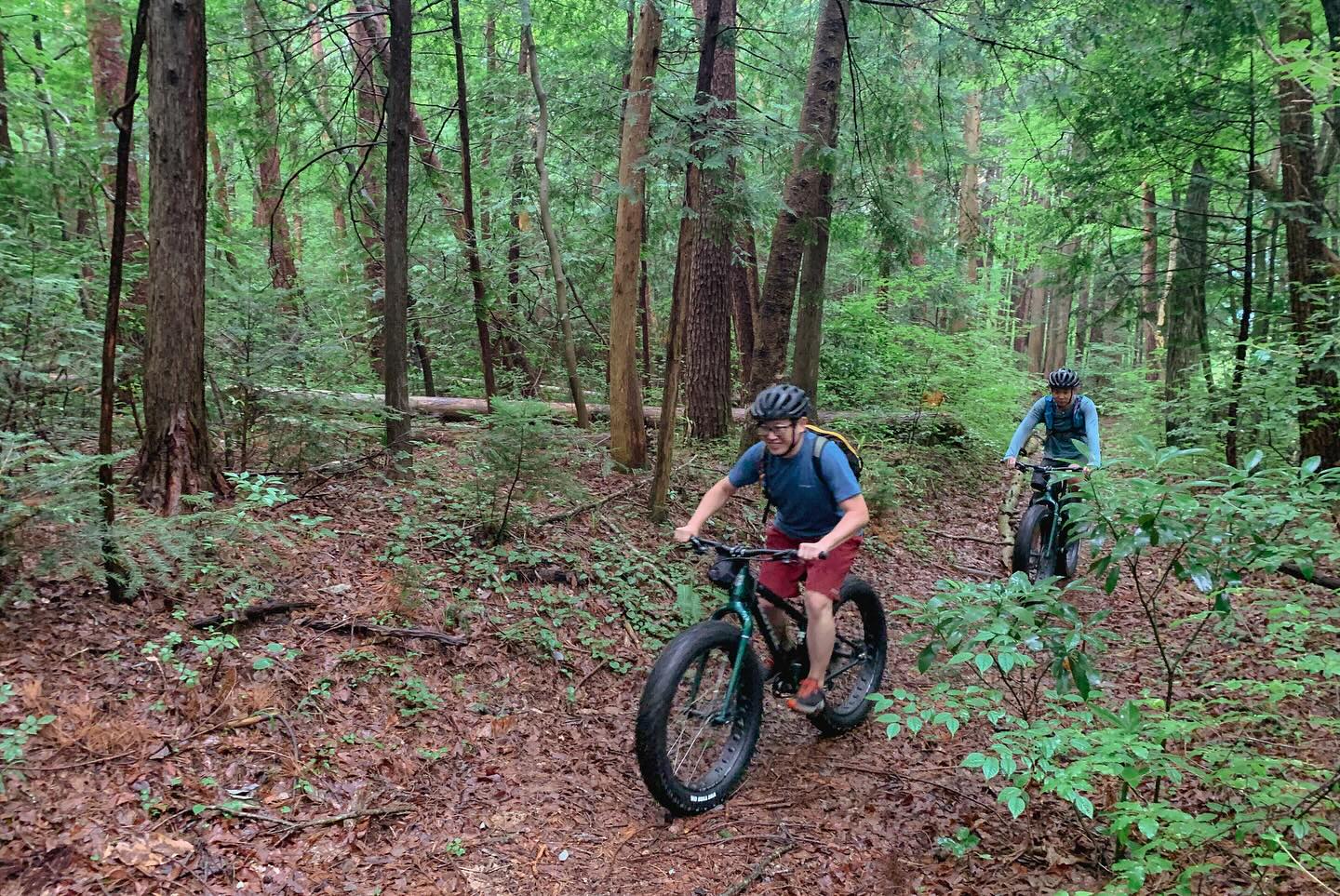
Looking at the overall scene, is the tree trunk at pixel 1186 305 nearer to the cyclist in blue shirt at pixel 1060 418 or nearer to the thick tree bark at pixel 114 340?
the cyclist in blue shirt at pixel 1060 418

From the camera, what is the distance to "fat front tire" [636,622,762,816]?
364cm

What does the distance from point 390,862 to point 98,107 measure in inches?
368

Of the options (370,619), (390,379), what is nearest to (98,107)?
(390,379)

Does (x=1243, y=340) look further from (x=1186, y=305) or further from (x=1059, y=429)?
(x=1059, y=429)

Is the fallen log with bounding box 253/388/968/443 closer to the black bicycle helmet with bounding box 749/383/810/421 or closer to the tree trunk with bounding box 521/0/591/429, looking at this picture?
the tree trunk with bounding box 521/0/591/429

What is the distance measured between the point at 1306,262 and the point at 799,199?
612cm

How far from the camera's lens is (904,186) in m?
8.97

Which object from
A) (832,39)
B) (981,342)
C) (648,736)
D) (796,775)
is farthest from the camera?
(981,342)

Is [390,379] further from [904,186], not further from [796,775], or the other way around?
[904,186]

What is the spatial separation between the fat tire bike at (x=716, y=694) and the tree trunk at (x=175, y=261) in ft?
11.9

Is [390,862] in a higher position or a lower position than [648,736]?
lower

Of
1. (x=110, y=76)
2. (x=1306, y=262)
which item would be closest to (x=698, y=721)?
(x=1306, y=262)

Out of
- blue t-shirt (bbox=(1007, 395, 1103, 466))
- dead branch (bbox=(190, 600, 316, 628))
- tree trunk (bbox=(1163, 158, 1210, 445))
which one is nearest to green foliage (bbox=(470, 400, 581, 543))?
dead branch (bbox=(190, 600, 316, 628))

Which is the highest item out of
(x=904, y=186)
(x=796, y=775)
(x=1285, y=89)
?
(x=1285, y=89)
